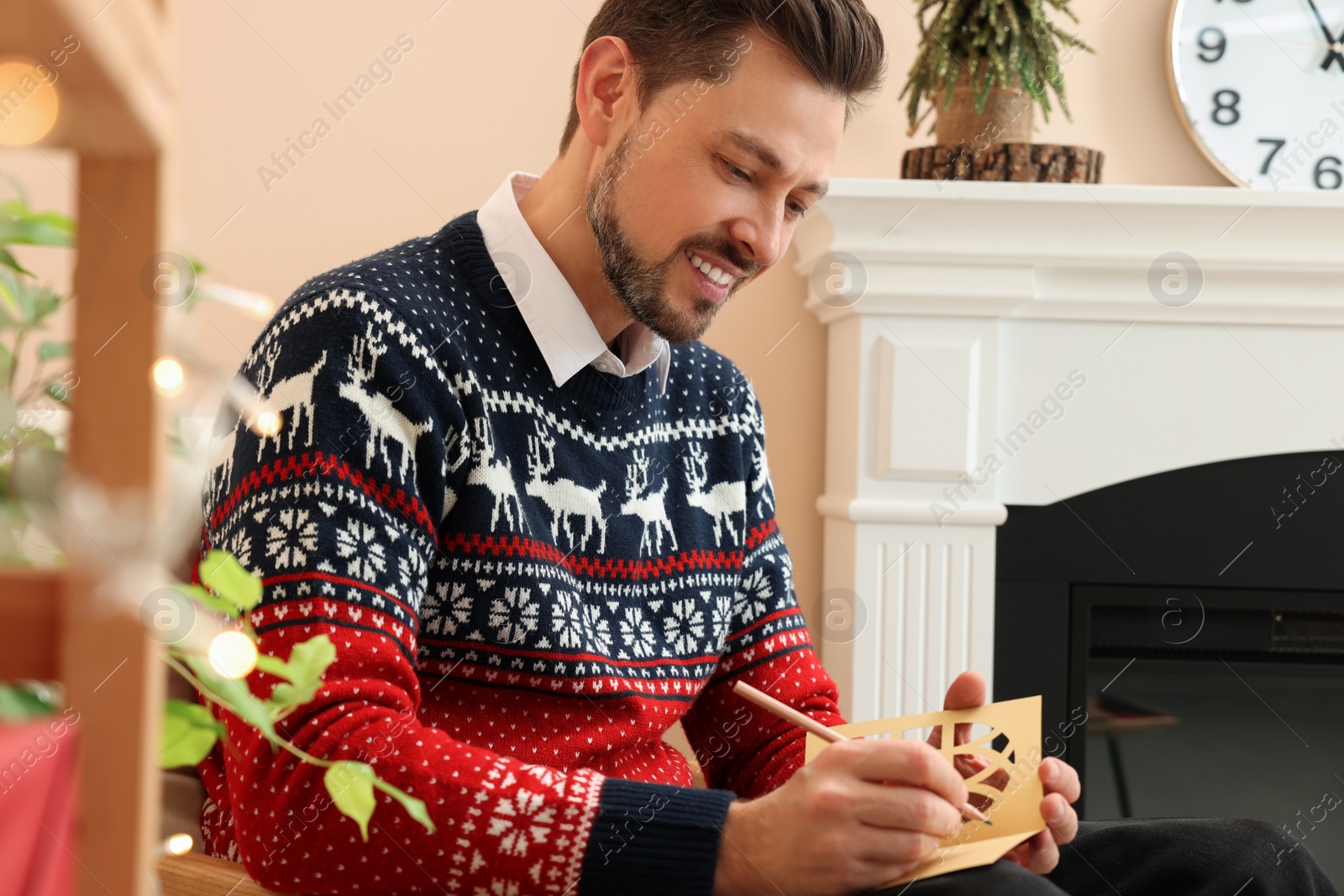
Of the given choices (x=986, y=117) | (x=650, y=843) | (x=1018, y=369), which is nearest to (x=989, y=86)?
(x=986, y=117)

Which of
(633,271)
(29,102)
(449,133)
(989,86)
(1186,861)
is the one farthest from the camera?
(449,133)

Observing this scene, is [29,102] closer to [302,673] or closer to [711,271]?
[302,673]

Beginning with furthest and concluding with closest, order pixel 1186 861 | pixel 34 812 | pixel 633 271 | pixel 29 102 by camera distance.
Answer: pixel 633 271 < pixel 1186 861 < pixel 34 812 < pixel 29 102

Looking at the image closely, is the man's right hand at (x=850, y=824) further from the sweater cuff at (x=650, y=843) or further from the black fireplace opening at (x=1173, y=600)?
the black fireplace opening at (x=1173, y=600)

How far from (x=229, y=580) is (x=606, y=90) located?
84 centimetres

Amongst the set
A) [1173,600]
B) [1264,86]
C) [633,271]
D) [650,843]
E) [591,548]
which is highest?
[1264,86]

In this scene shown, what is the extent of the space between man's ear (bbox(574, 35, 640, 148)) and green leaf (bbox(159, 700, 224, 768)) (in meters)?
0.80

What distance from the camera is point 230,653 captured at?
35cm

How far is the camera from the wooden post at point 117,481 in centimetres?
30

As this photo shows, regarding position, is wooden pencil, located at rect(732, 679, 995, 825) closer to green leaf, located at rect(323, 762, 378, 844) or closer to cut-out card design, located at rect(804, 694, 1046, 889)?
cut-out card design, located at rect(804, 694, 1046, 889)

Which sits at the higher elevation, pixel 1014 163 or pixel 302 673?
pixel 1014 163

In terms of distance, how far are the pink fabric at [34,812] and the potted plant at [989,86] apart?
4.50 feet

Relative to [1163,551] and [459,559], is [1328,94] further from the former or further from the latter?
[459,559]

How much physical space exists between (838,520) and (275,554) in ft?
3.27
